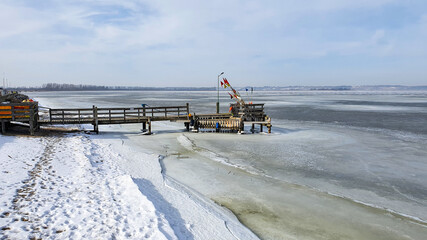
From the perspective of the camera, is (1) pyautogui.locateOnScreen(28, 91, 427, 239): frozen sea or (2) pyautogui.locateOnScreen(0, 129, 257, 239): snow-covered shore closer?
(2) pyautogui.locateOnScreen(0, 129, 257, 239): snow-covered shore

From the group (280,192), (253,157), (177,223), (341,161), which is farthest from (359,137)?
(177,223)

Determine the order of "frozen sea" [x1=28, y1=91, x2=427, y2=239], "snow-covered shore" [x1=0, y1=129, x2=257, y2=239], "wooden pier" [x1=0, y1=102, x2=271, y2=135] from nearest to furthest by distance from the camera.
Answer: "snow-covered shore" [x1=0, y1=129, x2=257, y2=239], "frozen sea" [x1=28, y1=91, x2=427, y2=239], "wooden pier" [x1=0, y1=102, x2=271, y2=135]

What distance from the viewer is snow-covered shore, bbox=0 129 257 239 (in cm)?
645

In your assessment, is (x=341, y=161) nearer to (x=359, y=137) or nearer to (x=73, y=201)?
(x=359, y=137)

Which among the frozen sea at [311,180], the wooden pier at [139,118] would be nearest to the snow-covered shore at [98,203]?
the frozen sea at [311,180]

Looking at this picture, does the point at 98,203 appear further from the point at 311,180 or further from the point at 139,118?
the point at 139,118

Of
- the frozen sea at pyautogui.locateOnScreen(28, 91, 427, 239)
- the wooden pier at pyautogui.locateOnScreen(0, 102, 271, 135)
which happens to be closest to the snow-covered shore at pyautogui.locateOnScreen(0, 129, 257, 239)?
the frozen sea at pyautogui.locateOnScreen(28, 91, 427, 239)

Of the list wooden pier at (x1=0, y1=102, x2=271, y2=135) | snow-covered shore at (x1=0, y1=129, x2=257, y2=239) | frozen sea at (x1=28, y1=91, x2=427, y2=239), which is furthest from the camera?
wooden pier at (x1=0, y1=102, x2=271, y2=135)

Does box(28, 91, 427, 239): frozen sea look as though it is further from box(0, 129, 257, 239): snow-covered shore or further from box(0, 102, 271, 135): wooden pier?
box(0, 102, 271, 135): wooden pier

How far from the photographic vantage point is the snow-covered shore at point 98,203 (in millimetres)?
6449

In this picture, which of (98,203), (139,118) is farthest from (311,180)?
(139,118)

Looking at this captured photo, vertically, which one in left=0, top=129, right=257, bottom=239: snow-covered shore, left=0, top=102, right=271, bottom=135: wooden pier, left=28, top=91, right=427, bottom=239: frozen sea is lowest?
left=28, top=91, right=427, bottom=239: frozen sea

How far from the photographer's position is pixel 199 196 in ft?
30.4

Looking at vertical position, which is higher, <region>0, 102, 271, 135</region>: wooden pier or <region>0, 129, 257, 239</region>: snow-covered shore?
<region>0, 102, 271, 135</region>: wooden pier
